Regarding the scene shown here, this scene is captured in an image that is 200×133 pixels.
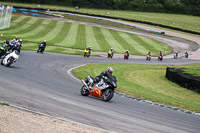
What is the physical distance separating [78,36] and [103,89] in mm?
48199

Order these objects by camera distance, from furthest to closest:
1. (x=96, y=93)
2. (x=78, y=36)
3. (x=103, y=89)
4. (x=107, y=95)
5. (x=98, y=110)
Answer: (x=78, y=36)
(x=96, y=93)
(x=103, y=89)
(x=107, y=95)
(x=98, y=110)

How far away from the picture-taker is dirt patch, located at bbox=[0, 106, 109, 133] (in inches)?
352

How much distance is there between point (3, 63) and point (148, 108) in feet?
35.9

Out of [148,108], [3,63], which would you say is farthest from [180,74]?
[3,63]

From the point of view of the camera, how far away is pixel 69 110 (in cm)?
1167

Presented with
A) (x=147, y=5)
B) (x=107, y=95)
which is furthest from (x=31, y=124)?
(x=147, y=5)

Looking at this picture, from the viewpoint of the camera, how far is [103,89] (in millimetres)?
15211

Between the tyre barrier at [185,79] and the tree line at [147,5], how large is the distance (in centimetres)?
9709

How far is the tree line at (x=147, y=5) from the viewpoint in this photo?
121562 mm

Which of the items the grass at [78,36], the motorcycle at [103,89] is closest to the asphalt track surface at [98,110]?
the motorcycle at [103,89]

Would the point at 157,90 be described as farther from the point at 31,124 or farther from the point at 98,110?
the point at 31,124

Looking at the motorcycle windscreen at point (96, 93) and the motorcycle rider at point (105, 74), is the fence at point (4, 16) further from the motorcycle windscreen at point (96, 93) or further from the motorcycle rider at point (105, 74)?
the motorcycle windscreen at point (96, 93)

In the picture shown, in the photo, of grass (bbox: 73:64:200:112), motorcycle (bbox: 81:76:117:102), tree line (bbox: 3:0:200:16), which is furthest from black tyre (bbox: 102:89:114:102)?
tree line (bbox: 3:0:200:16)

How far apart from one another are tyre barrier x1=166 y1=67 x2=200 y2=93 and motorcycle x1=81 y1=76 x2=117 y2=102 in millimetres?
8233
